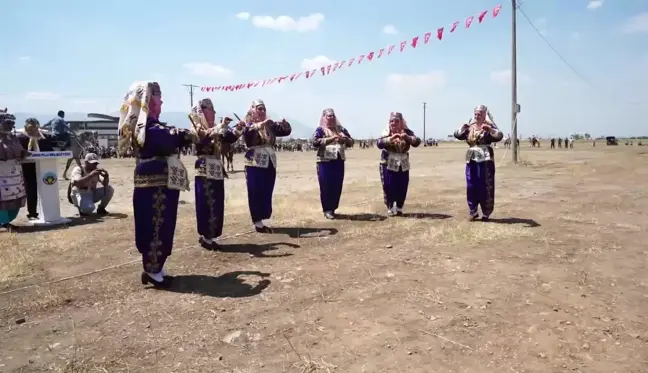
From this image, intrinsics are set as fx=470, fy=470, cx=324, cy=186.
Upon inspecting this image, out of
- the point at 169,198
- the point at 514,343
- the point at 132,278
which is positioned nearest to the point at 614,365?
the point at 514,343

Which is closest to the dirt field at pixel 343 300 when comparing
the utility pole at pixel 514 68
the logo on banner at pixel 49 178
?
the logo on banner at pixel 49 178

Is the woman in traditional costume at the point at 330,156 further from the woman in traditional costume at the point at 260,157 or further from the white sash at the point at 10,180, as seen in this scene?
the white sash at the point at 10,180

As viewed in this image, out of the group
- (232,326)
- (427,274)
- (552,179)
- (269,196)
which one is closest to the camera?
(232,326)

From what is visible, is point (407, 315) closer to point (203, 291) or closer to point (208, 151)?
point (203, 291)

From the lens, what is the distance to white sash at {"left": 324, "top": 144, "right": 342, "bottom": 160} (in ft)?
27.8

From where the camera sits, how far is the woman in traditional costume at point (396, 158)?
8547 mm

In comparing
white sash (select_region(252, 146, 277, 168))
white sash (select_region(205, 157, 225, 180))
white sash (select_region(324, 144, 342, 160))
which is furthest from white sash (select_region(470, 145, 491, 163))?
white sash (select_region(205, 157, 225, 180))

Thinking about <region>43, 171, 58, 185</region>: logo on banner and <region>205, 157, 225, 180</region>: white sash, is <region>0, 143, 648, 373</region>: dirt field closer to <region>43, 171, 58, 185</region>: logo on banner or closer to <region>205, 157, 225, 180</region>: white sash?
<region>205, 157, 225, 180</region>: white sash

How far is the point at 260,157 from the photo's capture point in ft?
24.0

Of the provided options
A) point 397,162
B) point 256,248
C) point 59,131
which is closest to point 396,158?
point 397,162

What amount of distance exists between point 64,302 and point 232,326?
1.83 meters

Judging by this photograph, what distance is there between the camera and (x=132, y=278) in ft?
17.2

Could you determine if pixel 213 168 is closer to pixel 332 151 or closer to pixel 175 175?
pixel 175 175

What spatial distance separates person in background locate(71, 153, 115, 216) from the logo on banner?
1.80 feet
